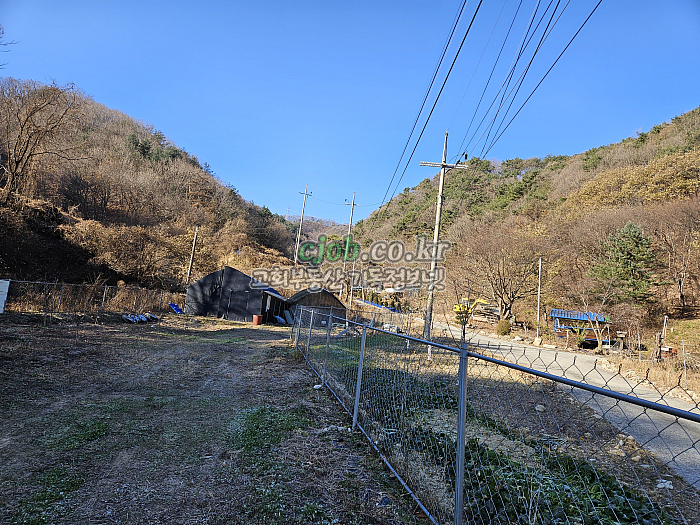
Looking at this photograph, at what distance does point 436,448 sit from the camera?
158 inches

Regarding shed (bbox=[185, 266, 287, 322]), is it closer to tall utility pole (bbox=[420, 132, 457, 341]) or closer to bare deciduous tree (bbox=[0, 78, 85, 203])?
bare deciduous tree (bbox=[0, 78, 85, 203])

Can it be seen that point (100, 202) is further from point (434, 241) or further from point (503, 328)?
point (503, 328)

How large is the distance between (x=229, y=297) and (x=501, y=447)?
73.7 feet

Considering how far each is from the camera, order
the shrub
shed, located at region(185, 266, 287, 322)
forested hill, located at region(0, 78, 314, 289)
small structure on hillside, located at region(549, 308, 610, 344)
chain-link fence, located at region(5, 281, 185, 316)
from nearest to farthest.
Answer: chain-link fence, located at region(5, 281, 185, 316) → forested hill, located at region(0, 78, 314, 289) → small structure on hillside, located at region(549, 308, 610, 344) → shed, located at region(185, 266, 287, 322) → the shrub

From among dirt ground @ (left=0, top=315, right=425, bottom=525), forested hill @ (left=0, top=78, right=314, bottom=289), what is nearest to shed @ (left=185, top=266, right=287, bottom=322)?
forested hill @ (left=0, top=78, right=314, bottom=289)

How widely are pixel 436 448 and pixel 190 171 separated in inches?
2051

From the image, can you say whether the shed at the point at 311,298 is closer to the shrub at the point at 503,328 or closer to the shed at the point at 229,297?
the shed at the point at 229,297

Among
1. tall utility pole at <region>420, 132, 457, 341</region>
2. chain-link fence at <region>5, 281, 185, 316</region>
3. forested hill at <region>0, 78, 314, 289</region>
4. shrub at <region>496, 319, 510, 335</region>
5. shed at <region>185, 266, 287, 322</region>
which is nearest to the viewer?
chain-link fence at <region>5, 281, 185, 316</region>

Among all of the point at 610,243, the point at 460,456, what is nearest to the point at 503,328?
the point at 610,243

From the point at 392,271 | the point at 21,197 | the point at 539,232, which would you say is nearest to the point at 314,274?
the point at 392,271

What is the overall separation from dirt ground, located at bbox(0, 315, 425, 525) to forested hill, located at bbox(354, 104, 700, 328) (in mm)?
13383

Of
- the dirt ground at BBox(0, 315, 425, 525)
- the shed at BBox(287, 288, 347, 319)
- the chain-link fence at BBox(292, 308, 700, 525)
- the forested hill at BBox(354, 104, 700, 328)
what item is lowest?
the dirt ground at BBox(0, 315, 425, 525)

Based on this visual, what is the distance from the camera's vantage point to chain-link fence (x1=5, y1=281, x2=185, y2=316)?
12090 mm

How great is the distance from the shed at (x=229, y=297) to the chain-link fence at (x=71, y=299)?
557cm
